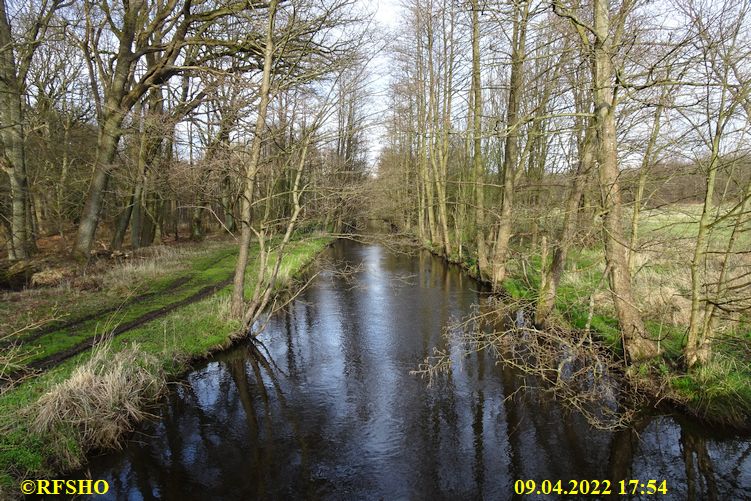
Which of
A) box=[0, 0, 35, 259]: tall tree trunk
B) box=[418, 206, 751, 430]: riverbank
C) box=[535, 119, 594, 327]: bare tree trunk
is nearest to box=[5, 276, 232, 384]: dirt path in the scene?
box=[0, 0, 35, 259]: tall tree trunk

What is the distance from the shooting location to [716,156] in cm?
641

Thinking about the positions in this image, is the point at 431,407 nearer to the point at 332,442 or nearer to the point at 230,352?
the point at 332,442

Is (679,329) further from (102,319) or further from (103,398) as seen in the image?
(102,319)

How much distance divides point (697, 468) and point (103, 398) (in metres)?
7.75

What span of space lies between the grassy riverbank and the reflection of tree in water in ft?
23.0

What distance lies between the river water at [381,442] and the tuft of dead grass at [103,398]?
0.27 m

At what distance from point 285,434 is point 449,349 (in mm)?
4566

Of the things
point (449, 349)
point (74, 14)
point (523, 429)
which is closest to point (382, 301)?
point (449, 349)

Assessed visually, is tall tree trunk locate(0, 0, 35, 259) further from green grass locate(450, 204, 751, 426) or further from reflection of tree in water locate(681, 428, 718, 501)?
reflection of tree in water locate(681, 428, 718, 501)
